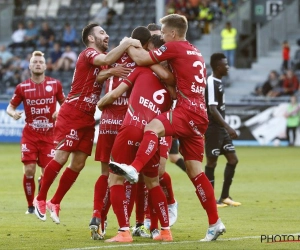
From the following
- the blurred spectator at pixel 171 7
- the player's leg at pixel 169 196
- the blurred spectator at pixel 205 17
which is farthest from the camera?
the blurred spectator at pixel 205 17

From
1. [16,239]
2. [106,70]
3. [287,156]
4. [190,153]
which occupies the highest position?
[106,70]

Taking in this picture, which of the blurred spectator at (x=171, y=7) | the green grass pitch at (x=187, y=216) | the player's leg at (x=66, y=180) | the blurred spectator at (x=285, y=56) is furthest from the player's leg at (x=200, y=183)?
the blurred spectator at (x=171, y=7)

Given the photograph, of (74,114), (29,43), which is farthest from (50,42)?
(74,114)

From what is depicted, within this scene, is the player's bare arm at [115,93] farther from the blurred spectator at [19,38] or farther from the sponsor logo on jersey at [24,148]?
the blurred spectator at [19,38]

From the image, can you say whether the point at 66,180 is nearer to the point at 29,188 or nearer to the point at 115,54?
the point at 115,54

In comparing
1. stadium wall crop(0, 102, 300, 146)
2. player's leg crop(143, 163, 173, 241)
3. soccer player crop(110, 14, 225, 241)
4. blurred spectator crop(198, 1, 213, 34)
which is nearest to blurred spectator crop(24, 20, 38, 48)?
blurred spectator crop(198, 1, 213, 34)

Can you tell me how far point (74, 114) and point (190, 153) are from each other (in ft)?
5.51

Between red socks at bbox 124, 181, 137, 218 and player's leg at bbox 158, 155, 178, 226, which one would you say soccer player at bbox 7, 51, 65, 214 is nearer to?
player's leg at bbox 158, 155, 178, 226

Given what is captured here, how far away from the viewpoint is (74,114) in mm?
10875

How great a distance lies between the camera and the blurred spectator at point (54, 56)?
3550cm

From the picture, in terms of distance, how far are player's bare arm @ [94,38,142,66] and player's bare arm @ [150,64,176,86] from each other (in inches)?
13.3

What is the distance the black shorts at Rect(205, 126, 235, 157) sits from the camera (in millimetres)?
14219

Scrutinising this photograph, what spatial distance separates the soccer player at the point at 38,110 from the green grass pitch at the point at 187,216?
846 millimetres

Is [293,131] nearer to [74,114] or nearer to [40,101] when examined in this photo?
[40,101]
